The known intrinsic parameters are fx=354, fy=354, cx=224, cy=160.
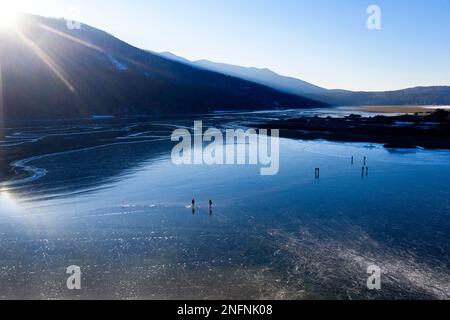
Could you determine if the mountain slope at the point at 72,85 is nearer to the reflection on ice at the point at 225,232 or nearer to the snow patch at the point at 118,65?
the snow patch at the point at 118,65

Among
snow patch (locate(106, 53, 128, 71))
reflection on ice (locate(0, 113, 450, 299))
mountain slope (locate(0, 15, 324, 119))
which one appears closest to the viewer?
reflection on ice (locate(0, 113, 450, 299))

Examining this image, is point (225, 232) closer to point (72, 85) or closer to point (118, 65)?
point (72, 85)

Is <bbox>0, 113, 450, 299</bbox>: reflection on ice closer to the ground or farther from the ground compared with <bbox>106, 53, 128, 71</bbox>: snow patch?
closer to the ground

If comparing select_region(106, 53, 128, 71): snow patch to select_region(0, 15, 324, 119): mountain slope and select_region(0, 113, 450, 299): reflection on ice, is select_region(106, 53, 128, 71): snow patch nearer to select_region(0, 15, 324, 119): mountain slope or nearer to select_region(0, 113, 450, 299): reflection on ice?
select_region(0, 15, 324, 119): mountain slope

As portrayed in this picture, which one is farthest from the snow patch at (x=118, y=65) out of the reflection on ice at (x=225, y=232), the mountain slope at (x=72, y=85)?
the reflection on ice at (x=225, y=232)

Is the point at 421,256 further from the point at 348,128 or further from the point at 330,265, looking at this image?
the point at 348,128

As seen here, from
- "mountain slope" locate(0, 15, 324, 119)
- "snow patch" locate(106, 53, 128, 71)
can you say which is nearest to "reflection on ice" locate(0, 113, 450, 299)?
"mountain slope" locate(0, 15, 324, 119)

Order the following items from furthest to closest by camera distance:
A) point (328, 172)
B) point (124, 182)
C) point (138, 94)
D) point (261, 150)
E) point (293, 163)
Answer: point (138, 94), point (261, 150), point (293, 163), point (328, 172), point (124, 182)

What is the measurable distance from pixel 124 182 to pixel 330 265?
70.2 feet

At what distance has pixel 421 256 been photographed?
16812mm

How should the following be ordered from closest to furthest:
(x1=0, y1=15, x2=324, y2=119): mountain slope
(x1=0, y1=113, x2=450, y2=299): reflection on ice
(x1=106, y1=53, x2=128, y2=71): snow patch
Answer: (x1=0, y1=113, x2=450, y2=299): reflection on ice, (x1=0, y1=15, x2=324, y2=119): mountain slope, (x1=106, y1=53, x2=128, y2=71): snow patch

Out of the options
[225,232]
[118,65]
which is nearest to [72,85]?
[118,65]

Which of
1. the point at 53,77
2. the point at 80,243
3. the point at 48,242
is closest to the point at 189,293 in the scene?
the point at 80,243

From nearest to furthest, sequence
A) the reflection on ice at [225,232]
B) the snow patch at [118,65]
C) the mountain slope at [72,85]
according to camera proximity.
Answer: the reflection on ice at [225,232] → the mountain slope at [72,85] → the snow patch at [118,65]
